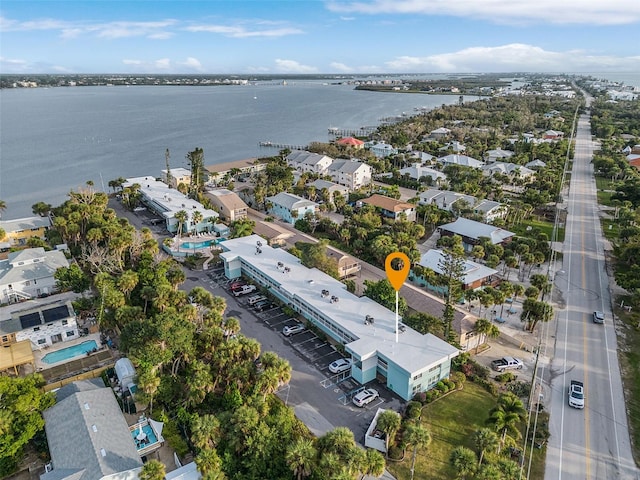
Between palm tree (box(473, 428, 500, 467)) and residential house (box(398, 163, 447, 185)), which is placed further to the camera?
residential house (box(398, 163, 447, 185))

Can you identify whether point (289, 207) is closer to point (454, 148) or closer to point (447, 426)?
point (447, 426)

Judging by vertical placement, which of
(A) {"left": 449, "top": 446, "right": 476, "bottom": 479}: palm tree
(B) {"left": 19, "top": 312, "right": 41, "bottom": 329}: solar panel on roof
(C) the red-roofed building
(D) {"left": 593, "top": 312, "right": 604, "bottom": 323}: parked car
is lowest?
(D) {"left": 593, "top": 312, "right": 604, "bottom": 323}: parked car

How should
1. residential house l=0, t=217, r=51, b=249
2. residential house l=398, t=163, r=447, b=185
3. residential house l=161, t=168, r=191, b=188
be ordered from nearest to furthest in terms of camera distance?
residential house l=0, t=217, r=51, b=249, residential house l=161, t=168, r=191, b=188, residential house l=398, t=163, r=447, b=185

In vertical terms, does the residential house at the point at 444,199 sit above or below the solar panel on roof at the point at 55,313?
above

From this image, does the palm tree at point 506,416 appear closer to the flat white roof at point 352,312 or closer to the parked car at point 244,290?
the flat white roof at point 352,312

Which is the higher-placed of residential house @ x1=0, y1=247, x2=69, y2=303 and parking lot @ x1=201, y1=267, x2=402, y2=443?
residential house @ x1=0, y1=247, x2=69, y2=303

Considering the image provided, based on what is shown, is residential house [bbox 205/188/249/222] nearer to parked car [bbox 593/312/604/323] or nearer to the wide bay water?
the wide bay water

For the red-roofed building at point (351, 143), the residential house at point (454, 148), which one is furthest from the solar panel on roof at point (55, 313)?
the residential house at point (454, 148)

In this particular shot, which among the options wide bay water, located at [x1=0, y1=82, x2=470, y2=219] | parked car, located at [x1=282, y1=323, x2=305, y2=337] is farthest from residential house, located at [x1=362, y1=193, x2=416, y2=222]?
wide bay water, located at [x1=0, y1=82, x2=470, y2=219]
